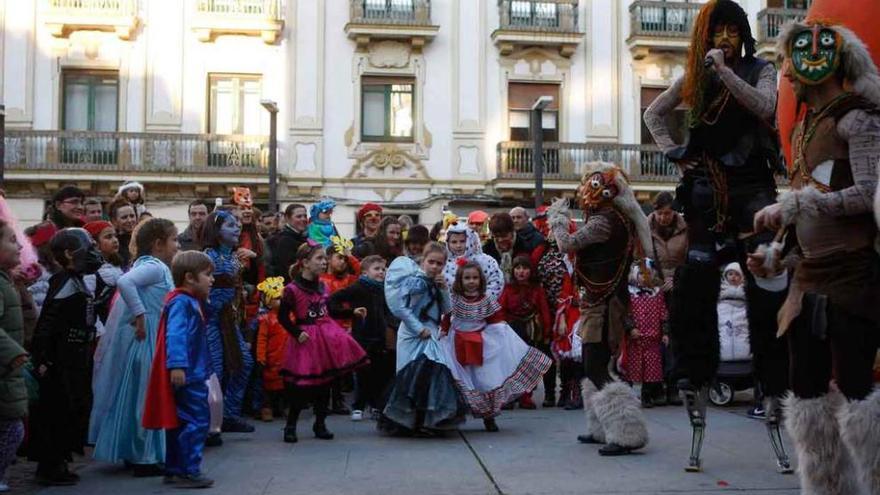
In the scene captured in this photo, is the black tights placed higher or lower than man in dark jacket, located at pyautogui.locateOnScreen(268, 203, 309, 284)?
lower

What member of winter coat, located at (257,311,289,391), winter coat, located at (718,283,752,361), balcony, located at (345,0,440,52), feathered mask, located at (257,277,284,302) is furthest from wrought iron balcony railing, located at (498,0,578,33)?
feathered mask, located at (257,277,284,302)

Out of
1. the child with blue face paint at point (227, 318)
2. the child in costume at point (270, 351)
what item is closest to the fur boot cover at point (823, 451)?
the child with blue face paint at point (227, 318)

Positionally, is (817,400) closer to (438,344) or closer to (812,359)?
(812,359)

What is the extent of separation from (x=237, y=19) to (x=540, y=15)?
7671 millimetres

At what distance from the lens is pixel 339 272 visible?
9.77 meters

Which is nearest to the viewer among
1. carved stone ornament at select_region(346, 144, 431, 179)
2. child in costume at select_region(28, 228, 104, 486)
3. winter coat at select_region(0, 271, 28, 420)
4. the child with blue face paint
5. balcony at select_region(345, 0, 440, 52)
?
winter coat at select_region(0, 271, 28, 420)

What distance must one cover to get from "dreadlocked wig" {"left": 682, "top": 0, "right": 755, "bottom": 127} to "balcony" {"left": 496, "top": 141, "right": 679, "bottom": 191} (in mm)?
19066

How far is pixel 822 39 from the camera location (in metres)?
4.18

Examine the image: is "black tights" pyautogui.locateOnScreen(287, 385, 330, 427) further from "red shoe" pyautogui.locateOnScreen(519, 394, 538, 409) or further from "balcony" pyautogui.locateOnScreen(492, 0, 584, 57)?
"balcony" pyautogui.locateOnScreen(492, 0, 584, 57)

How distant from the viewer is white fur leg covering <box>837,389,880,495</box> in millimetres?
3678

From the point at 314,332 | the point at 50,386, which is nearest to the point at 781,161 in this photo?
the point at 314,332

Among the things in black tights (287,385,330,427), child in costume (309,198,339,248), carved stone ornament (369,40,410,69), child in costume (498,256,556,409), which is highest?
carved stone ornament (369,40,410,69)

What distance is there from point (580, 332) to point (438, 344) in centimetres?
159

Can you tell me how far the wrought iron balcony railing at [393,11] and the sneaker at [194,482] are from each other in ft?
64.8
